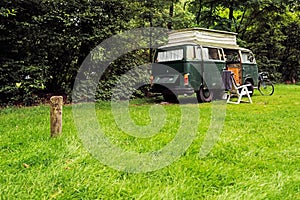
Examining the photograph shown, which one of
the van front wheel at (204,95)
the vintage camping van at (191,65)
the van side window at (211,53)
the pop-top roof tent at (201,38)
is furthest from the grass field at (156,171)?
the pop-top roof tent at (201,38)

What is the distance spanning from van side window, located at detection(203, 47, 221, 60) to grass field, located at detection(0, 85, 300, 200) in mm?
4612

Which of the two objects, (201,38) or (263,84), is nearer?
(201,38)

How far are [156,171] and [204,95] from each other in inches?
246

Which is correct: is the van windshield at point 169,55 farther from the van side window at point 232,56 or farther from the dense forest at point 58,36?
the van side window at point 232,56

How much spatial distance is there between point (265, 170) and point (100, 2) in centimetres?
816

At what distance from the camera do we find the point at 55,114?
367cm

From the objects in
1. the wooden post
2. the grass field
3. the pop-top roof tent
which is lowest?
the grass field

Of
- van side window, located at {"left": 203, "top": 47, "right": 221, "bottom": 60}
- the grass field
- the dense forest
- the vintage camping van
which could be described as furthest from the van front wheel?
the grass field

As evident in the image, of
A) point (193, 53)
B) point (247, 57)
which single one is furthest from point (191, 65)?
point (247, 57)

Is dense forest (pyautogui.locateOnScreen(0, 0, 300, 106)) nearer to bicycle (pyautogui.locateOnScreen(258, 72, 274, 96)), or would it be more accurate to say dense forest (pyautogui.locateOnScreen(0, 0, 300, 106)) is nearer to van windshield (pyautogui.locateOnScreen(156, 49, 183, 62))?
van windshield (pyautogui.locateOnScreen(156, 49, 183, 62))

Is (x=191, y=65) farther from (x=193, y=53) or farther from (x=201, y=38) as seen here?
(x=201, y=38)

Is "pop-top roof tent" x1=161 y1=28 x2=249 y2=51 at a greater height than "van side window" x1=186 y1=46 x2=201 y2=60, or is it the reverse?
"pop-top roof tent" x1=161 y1=28 x2=249 y2=51

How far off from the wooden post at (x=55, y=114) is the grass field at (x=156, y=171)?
0.12 metres

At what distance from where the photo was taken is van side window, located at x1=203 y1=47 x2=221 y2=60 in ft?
27.9
